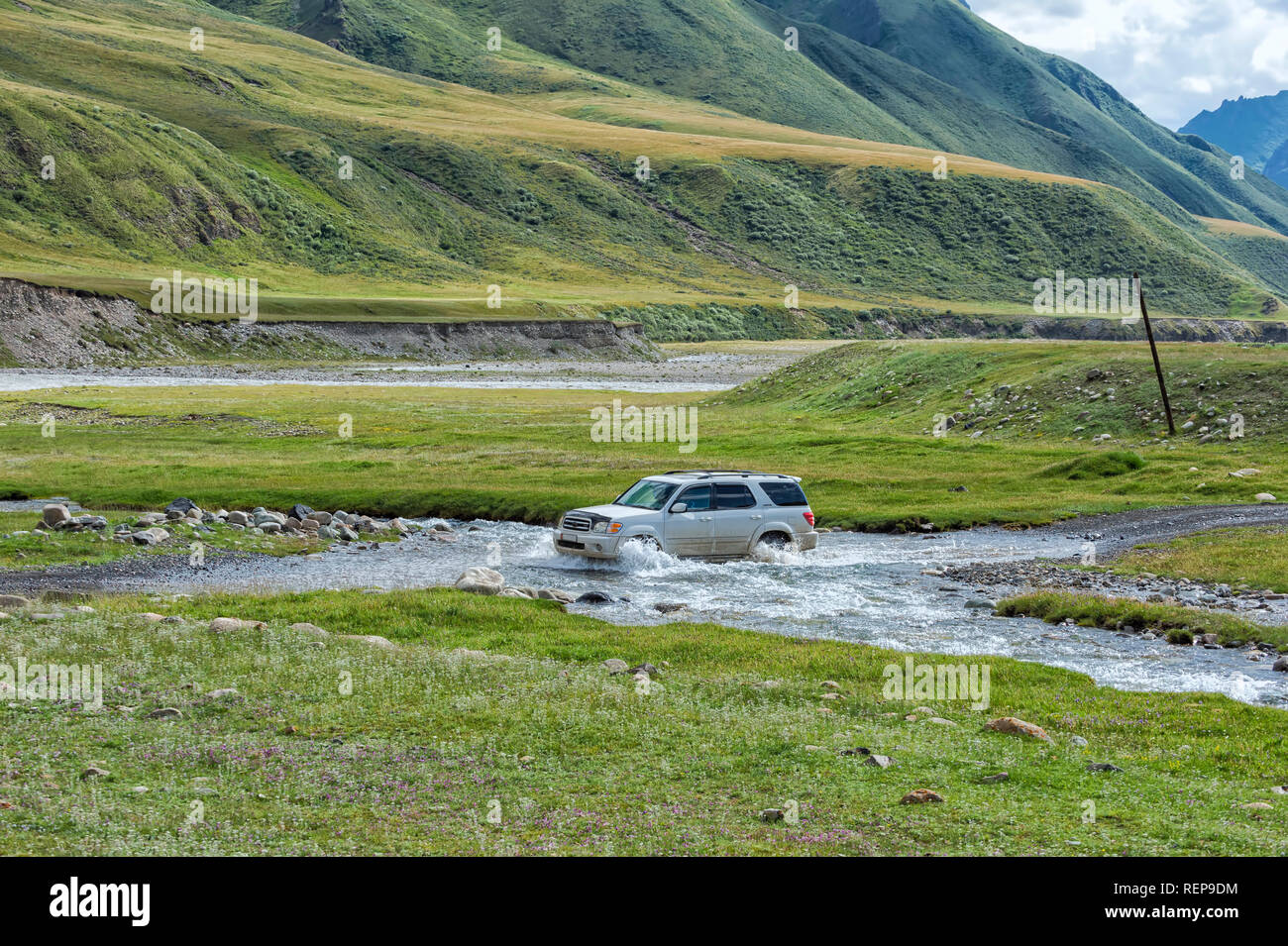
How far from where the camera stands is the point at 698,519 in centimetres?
2791

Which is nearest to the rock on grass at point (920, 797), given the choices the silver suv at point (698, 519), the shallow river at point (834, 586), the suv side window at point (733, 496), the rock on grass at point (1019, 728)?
the rock on grass at point (1019, 728)

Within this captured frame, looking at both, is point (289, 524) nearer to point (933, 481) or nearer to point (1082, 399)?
point (933, 481)

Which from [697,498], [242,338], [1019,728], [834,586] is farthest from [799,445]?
[242,338]

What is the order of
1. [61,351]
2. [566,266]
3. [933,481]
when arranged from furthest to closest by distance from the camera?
[566,266] < [61,351] < [933,481]

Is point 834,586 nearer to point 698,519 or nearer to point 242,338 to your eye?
point 698,519

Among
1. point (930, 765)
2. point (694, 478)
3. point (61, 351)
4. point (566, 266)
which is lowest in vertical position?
point (930, 765)

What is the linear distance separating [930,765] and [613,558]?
1544 centimetres

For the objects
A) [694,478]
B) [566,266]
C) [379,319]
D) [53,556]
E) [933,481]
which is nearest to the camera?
[53,556]

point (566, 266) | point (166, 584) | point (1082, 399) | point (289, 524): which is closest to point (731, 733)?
point (166, 584)

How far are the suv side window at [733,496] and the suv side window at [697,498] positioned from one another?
279 mm

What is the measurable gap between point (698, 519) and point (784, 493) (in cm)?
247

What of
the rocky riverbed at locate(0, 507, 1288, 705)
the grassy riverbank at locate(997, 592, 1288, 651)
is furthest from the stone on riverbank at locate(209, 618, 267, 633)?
the grassy riverbank at locate(997, 592, 1288, 651)

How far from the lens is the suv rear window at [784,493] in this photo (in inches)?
1136

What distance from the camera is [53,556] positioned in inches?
1050
